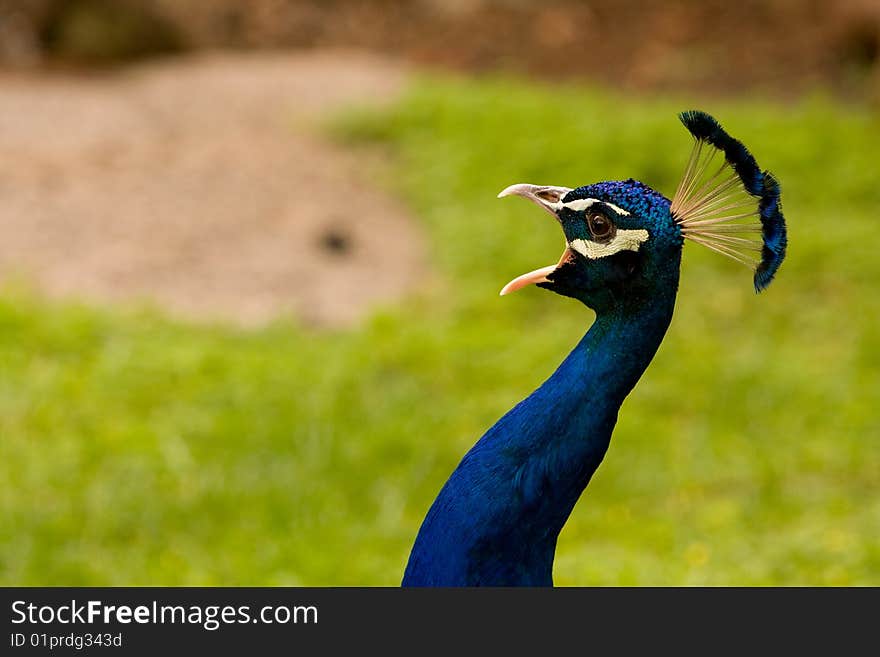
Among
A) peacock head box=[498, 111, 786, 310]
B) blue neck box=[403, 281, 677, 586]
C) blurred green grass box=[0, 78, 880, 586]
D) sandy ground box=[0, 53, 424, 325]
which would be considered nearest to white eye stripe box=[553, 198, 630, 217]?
peacock head box=[498, 111, 786, 310]

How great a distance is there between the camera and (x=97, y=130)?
7324 mm

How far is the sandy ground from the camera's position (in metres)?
5.89

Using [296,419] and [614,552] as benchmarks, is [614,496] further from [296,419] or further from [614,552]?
[296,419]

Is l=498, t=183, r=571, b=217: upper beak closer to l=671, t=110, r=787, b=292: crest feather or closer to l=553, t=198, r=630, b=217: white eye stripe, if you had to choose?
l=553, t=198, r=630, b=217: white eye stripe

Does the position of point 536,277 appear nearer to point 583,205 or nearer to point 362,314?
point 583,205

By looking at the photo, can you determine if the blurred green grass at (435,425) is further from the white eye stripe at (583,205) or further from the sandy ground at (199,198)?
the white eye stripe at (583,205)

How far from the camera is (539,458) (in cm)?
202

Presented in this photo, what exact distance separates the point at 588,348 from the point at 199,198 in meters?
4.93

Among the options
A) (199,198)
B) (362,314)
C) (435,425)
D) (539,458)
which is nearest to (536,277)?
(539,458)

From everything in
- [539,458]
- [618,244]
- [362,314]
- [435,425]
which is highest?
[362,314]

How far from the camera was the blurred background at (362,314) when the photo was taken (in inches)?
172

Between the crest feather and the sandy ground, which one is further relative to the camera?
the sandy ground

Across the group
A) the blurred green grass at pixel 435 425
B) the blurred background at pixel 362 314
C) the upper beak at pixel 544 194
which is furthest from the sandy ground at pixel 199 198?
the upper beak at pixel 544 194

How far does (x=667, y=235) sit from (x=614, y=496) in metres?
2.87
